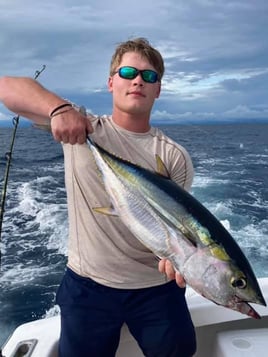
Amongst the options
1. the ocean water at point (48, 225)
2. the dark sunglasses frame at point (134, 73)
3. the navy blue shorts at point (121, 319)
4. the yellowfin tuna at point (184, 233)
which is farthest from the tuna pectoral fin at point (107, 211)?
the ocean water at point (48, 225)

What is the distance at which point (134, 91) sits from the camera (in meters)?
2.00

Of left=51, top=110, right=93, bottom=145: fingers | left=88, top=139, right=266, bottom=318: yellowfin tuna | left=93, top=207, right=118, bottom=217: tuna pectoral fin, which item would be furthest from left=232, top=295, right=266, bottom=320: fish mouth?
left=51, top=110, right=93, bottom=145: fingers

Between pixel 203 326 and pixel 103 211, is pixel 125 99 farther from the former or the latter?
pixel 203 326

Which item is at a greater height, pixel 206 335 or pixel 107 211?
pixel 107 211

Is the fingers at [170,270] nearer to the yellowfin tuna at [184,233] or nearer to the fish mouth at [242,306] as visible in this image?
the yellowfin tuna at [184,233]

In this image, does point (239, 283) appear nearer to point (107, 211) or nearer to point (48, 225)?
point (107, 211)

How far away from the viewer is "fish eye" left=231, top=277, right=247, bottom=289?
4.75ft

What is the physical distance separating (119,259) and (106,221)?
19cm

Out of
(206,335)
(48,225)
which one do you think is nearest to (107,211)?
(206,335)

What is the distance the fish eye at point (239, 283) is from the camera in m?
1.45

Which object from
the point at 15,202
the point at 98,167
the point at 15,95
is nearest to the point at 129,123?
the point at 98,167

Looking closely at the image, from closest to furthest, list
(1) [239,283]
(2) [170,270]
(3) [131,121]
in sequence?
(1) [239,283]
(2) [170,270]
(3) [131,121]

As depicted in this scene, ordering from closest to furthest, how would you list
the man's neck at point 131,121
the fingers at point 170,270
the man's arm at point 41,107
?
the fingers at point 170,270 → the man's arm at point 41,107 → the man's neck at point 131,121

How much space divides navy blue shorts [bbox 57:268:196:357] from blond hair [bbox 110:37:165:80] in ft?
3.42
